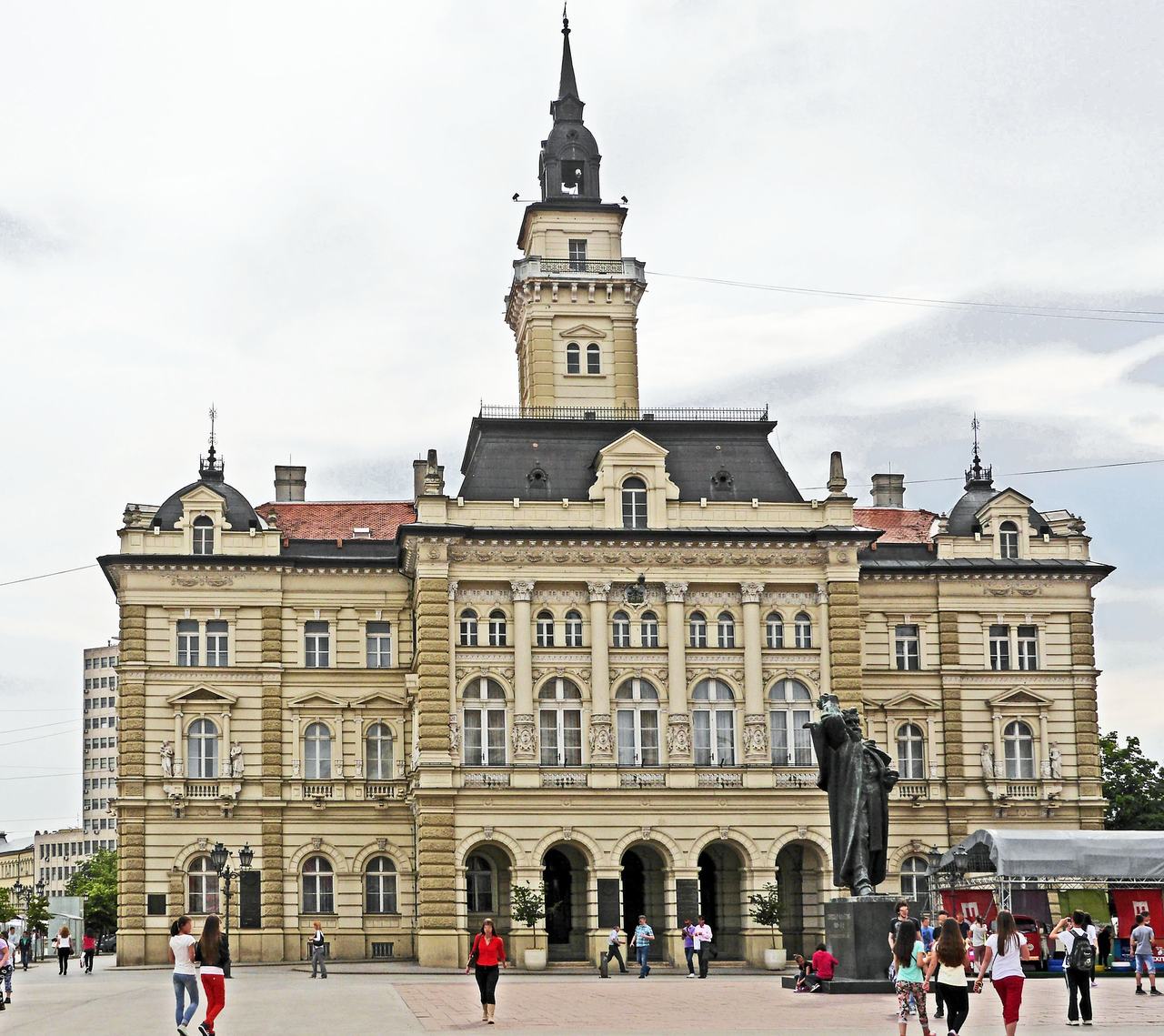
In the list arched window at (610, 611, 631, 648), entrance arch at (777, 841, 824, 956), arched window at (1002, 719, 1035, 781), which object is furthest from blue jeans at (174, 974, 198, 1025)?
arched window at (1002, 719, 1035, 781)

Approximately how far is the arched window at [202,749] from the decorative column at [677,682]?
16.9 m

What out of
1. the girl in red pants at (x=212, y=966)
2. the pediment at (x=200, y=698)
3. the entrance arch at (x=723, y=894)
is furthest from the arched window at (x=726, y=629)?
the girl in red pants at (x=212, y=966)

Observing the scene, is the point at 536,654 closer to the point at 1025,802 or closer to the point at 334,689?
the point at 334,689

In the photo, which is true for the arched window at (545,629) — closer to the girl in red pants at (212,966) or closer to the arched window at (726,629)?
the arched window at (726,629)

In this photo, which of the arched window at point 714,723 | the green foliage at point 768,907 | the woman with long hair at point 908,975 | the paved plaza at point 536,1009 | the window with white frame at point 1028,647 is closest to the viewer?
the woman with long hair at point 908,975

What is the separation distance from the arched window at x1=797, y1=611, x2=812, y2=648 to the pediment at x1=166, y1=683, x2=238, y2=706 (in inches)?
823

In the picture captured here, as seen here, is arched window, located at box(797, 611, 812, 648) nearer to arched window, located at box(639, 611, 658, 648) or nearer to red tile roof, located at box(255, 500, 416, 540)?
arched window, located at box(639, 611, 658, 648)

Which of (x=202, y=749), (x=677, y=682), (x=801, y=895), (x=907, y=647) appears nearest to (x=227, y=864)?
(x=202, y=749)

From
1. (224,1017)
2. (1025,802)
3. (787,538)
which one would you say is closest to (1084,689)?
(1025,802)

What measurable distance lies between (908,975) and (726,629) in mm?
41926

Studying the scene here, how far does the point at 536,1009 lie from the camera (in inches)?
1479

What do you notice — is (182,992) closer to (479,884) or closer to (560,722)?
(560,722)

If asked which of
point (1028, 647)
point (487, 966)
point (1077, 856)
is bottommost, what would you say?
point (487, 966)

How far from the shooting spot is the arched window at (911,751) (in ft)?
242
